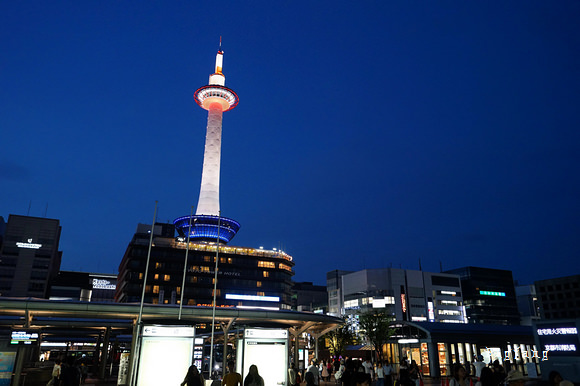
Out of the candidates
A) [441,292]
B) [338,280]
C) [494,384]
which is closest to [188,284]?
[338,280]

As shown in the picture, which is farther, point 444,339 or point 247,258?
point 247,258

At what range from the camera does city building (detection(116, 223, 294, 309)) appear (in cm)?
9706

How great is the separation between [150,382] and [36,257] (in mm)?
129028

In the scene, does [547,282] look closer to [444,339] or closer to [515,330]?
[515,330]

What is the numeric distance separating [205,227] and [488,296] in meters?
86.3

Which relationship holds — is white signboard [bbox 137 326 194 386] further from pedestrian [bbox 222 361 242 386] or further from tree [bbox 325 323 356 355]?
tree [bbox 325 323 356 355]

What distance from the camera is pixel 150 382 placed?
1725 cm

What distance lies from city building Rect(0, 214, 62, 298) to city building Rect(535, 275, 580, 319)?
147m

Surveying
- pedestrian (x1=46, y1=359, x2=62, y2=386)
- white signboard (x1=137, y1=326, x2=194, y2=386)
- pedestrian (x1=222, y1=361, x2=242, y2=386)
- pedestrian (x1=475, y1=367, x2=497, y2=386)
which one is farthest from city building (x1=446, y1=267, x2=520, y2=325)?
pedestrian (x1=222, y1=361, x2=242, y2=386)

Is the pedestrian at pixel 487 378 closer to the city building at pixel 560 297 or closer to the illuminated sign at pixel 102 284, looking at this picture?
the city building at pixel 560 297

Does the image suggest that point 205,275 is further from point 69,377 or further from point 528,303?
point 528,303

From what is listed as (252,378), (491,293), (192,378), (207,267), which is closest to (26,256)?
(207,267)

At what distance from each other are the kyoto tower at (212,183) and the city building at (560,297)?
94419 millimetres

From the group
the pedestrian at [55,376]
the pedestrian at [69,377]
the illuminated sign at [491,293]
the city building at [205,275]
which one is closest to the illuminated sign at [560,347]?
the pedestrian at [69,377]
